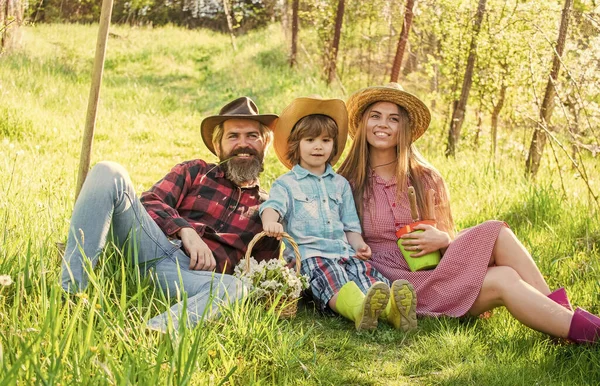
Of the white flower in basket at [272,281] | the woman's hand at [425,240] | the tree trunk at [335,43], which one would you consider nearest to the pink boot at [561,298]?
the woman's hand at [425,240]

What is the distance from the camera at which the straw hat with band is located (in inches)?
161

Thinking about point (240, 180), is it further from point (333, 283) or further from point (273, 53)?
point (273, 53)

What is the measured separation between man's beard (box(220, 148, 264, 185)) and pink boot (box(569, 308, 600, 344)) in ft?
6.35

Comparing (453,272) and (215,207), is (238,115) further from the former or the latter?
(453,272)

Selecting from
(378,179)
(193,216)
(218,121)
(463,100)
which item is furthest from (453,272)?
(463,100)

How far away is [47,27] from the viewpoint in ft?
57.6

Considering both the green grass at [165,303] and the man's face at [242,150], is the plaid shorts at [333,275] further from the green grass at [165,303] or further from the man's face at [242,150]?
the man's face at [242,150]

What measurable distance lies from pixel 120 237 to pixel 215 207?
757 millimetres

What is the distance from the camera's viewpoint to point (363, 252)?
393cm

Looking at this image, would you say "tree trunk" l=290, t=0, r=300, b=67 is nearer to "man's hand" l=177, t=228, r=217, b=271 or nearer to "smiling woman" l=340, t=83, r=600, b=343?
"smiling woman" l=340, t=83, r=600, b=343

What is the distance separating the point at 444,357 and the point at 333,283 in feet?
2.70

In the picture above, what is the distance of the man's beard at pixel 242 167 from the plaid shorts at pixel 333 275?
2.01 feet

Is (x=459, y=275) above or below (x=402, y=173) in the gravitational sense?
below

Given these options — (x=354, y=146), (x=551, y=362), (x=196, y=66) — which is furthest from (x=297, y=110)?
(x=196, y=66)
